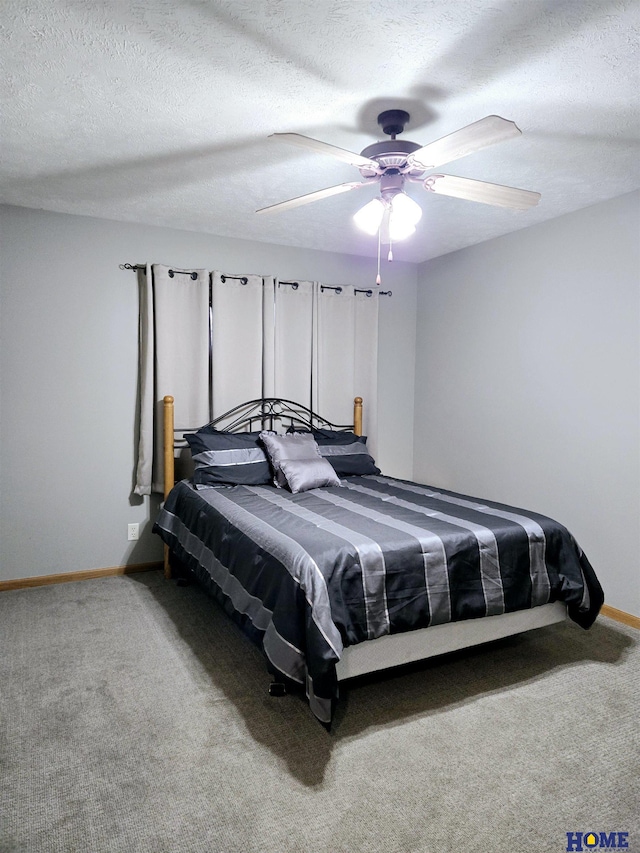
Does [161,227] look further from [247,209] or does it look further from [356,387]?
[356,387]

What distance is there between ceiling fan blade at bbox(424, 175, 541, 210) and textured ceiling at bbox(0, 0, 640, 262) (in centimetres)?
27

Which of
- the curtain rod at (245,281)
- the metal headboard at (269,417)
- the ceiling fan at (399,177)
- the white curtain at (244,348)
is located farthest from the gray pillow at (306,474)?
the ceiling fan at (399,177)

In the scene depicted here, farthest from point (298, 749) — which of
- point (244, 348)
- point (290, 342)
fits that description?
point (290, 342)

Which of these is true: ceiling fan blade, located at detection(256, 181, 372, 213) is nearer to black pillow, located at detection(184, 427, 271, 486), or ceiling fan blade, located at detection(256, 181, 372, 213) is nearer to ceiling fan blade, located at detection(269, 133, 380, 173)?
ceiling fan blade, located at detection(269, 133, 380, 173)

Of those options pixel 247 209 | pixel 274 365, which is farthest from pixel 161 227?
pixel 274 365

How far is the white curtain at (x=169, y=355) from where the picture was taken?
13.3 feet

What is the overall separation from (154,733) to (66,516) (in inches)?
81.5

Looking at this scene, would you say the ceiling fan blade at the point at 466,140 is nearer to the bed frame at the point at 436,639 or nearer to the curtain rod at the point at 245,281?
the bed frame at the point at 436,639

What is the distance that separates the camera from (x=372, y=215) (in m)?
2.71

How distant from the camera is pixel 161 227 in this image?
162 inches

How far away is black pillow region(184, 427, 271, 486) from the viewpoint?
3.72 m

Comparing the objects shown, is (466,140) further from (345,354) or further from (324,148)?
(345,354)

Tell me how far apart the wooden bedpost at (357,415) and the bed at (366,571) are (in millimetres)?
1210

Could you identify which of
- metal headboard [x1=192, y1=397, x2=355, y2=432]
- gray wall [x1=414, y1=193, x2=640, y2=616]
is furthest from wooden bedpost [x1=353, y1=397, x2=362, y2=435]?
gray wall [x1=414, y1=193, x2=640, y2=616]
